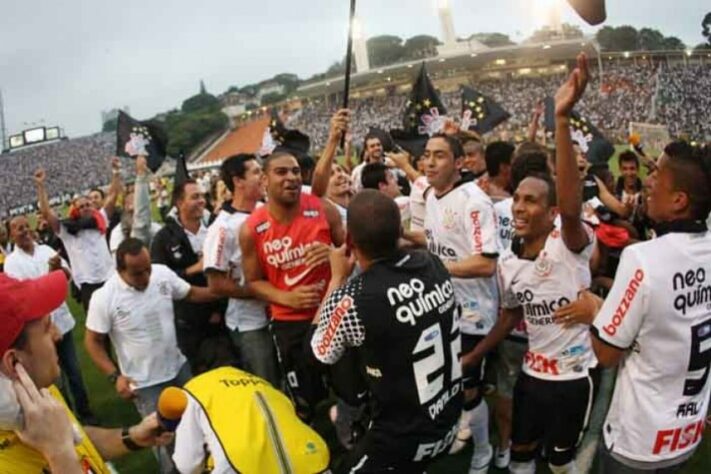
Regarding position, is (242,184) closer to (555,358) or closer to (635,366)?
(555,358)

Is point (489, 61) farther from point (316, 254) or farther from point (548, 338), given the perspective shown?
point (548, 338)

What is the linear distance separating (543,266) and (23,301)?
9.46 ft

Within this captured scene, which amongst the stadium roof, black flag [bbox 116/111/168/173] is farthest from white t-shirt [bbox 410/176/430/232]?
the stadium roof

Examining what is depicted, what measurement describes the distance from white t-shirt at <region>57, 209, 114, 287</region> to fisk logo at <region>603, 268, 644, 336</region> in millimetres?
6996

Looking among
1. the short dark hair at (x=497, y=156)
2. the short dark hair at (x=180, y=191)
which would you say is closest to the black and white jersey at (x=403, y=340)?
the short dark hair at (x=497, y=156)

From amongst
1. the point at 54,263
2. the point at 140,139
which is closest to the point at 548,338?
the point at 54,263

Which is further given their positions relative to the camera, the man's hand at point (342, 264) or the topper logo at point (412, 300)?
the man's hand at point (342, 264)

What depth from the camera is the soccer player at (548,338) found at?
3.79 meters

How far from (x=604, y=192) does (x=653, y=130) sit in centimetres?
2586

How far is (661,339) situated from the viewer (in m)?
2.73

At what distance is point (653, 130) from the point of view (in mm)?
29625

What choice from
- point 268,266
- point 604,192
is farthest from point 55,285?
point 604,192

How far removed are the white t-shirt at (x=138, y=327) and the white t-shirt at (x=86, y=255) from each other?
3652 mm

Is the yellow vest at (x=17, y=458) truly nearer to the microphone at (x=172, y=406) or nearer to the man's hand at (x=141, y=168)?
the microphone at (x=172, y=406)
